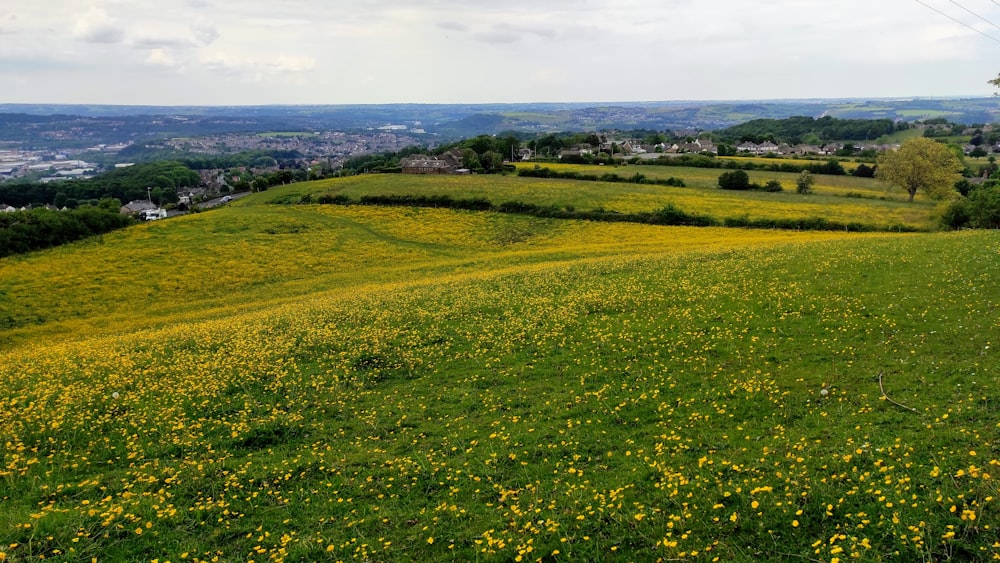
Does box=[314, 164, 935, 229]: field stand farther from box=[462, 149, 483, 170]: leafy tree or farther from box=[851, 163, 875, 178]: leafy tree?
box=[462, 149, 483, 170]: leafy tree

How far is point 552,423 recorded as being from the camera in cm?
1466

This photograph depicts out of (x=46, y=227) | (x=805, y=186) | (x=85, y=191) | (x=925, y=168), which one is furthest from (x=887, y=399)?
(x=85, y=191)

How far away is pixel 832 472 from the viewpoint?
33.7 feet

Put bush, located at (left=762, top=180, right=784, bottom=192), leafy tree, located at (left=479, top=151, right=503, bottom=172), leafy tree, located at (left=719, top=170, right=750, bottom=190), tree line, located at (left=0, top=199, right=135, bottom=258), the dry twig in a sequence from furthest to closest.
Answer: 1. leafy tree, located at (left=479, top=151, right=503, bottom=172)
2. leafy tree, located at (left=719, top=170, right=750, bottom=190)
3. bush, located at (left=762, top=180, right=784, bottom=192)
4. tree line, located at (left=0, top=199, right=135, bottom=258)
5. the dry twig

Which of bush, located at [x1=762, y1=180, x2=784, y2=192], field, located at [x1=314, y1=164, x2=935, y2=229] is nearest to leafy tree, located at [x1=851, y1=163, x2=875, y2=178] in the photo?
field, located at [x1=314, y1=164, x2=935, y2=229]

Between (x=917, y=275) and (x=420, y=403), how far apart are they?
74.5ft

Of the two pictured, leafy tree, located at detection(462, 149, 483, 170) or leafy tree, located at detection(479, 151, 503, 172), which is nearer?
leafy tree, located at detection(479, 151, 503, 172)

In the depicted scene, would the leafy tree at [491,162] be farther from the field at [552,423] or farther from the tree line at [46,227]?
the field at [552,423]

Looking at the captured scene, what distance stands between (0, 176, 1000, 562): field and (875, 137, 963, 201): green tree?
5838 cm

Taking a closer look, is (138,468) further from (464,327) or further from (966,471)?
(966,471)

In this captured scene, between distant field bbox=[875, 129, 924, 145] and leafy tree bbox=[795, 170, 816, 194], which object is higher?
distant field bbox=[875, 129, 924, 145]

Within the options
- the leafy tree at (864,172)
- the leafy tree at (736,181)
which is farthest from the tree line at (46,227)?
the leafy tree at (864,172)

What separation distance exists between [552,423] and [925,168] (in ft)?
289

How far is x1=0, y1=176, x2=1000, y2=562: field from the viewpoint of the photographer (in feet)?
31.7
